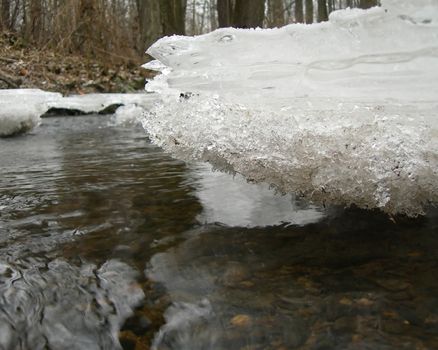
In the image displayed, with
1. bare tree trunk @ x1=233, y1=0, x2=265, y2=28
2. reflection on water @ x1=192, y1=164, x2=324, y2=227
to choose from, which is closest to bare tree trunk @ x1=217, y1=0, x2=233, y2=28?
bare tree trunk @ x1=233, y1=0, x2=265, y2=28

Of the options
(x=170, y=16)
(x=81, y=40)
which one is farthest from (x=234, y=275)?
(x=81, y=40)

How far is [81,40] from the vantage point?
13.6 meters

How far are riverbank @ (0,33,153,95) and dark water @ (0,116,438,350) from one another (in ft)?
25.9

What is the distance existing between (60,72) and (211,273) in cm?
1074

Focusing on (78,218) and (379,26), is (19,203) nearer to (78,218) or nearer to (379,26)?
(78,218)

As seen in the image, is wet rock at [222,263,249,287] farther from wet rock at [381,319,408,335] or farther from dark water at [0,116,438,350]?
wet rock at [381,319,408,335]

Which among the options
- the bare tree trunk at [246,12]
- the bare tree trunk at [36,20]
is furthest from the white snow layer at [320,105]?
the bare tree trunk at [36,20]

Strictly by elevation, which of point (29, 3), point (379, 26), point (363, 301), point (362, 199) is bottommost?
point (363, 301)

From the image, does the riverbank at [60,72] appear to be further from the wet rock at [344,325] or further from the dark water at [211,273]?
the wet rock at [344,325]

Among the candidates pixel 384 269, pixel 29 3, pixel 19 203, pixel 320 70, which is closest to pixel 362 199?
pixel 384 269

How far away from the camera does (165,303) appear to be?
128 cm

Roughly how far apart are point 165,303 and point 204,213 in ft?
2.47

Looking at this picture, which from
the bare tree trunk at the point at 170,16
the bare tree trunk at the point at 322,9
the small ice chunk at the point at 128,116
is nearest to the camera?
the small ice chunk at the point at 128,116

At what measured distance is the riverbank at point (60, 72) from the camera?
10.0 m
